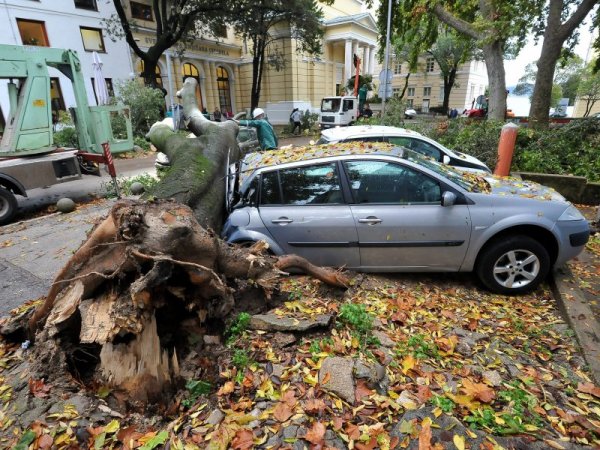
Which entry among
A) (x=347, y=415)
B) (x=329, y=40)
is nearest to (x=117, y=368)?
(x=347, y=415)

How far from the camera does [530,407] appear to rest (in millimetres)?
2338

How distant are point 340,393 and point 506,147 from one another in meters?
7.27

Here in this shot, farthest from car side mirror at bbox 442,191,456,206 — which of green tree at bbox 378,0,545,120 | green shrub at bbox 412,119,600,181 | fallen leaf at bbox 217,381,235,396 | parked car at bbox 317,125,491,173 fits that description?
green tree at bbox 378,0,545,120

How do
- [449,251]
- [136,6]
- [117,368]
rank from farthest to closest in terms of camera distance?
[136,6]
[449,251]
[117,368]

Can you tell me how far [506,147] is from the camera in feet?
25.1

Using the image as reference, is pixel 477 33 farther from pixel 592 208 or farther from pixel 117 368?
pixel 117 368

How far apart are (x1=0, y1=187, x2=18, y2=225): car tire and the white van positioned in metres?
17.6

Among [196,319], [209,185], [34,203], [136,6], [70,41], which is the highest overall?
[136,6]

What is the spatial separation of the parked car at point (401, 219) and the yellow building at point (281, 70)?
964 inches

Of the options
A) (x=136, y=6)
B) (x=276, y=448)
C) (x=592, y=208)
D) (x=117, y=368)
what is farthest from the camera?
(x=136, y=6)

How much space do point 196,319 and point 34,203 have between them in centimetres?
739

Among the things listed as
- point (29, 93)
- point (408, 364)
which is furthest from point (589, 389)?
point (29, 93)

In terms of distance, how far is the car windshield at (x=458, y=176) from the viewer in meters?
3.88

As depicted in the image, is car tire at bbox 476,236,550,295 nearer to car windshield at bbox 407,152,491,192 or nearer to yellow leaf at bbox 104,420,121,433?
car windshield at bbox 407,152,491,192
